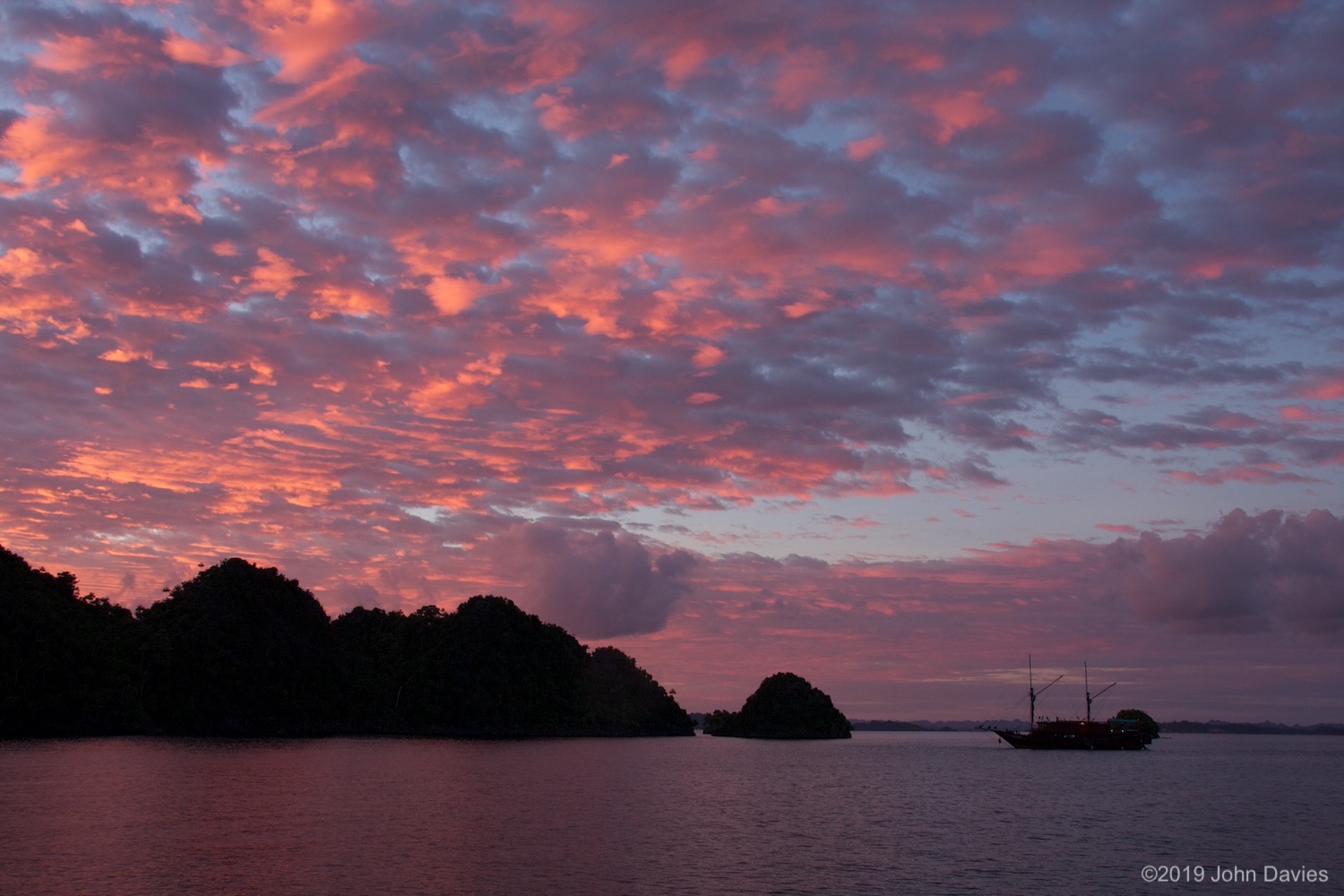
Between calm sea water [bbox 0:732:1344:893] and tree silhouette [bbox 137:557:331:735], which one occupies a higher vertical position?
tree silhouette [bbox 137:557:331:735]

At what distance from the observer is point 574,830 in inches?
2608

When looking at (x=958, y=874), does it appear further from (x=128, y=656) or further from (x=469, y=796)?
(x=128, y=656)

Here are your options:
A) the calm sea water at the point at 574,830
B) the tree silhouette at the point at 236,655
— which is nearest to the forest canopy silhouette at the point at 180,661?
the tree silhouette at the point at 236,655

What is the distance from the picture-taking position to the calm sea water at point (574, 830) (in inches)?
1880

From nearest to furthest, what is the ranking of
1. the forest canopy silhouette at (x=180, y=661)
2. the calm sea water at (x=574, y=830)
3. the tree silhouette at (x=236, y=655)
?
the calm sea water at (x=574, y=830) < the forest canopy silhouette at (x=180, y=661) < the tree silhouette at (x=236, y=655)

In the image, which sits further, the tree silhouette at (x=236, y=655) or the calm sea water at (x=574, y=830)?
the tree silhouette at (x=236, y=655)

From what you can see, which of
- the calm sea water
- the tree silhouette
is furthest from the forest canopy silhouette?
the calm sea water

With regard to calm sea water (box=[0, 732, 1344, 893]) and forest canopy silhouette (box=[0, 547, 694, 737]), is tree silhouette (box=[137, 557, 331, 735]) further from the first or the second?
calm sea water (box=[0, 732, 1344, 893])

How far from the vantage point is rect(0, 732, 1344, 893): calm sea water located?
47750mm

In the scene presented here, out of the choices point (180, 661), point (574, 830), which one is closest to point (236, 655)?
point (180, 661)

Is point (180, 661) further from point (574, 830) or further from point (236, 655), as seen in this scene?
point (574, 830)

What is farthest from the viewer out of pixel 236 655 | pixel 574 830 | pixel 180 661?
pixel 236 655

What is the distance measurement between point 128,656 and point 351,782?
74728mm

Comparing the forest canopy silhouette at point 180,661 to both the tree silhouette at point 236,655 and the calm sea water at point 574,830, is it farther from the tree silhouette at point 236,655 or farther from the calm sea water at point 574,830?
the calm sea water at point 574,830
